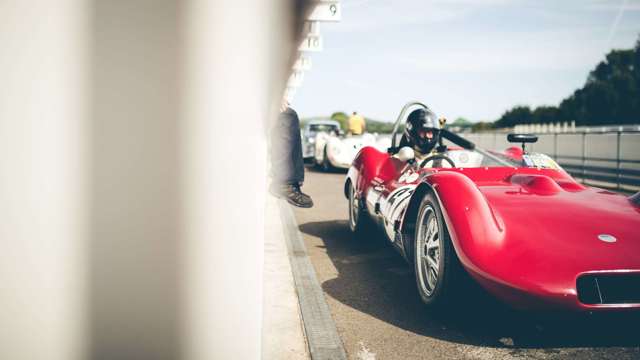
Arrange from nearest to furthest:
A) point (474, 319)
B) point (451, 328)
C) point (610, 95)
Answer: point (451, 328)
point (474, 319)
point (610, 95)

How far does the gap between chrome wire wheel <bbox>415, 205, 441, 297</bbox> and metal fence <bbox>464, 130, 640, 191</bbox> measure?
9536 mm

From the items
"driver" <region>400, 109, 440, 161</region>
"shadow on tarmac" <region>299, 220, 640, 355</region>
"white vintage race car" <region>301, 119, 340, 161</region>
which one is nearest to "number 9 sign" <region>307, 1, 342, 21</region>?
"white vintage race car" <region>301, 119, 340, 161</region>

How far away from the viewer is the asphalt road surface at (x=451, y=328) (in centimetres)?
301

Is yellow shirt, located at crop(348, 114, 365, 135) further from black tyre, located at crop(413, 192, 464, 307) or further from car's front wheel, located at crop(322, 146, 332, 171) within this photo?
black tyre, located at crop(413, 192, 464, 307)

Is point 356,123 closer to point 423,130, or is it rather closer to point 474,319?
point 423,130

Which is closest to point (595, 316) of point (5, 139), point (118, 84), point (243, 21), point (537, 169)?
point (537, 169)

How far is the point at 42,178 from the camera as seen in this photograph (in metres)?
1.96

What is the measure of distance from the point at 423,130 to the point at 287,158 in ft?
4.02

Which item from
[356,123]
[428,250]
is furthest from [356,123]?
[428,250]

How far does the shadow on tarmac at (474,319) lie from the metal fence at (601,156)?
30.4 ft

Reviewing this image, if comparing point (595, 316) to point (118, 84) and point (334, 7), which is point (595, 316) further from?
point (334, 7)

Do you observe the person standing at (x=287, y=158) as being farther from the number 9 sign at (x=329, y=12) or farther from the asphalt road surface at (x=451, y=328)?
the number 9 sign at (x=329, y=12)

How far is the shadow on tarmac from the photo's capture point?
313 cm

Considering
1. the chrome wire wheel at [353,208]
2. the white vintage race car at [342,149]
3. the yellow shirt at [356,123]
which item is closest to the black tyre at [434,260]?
the chrome wire wheel at [353,208]
